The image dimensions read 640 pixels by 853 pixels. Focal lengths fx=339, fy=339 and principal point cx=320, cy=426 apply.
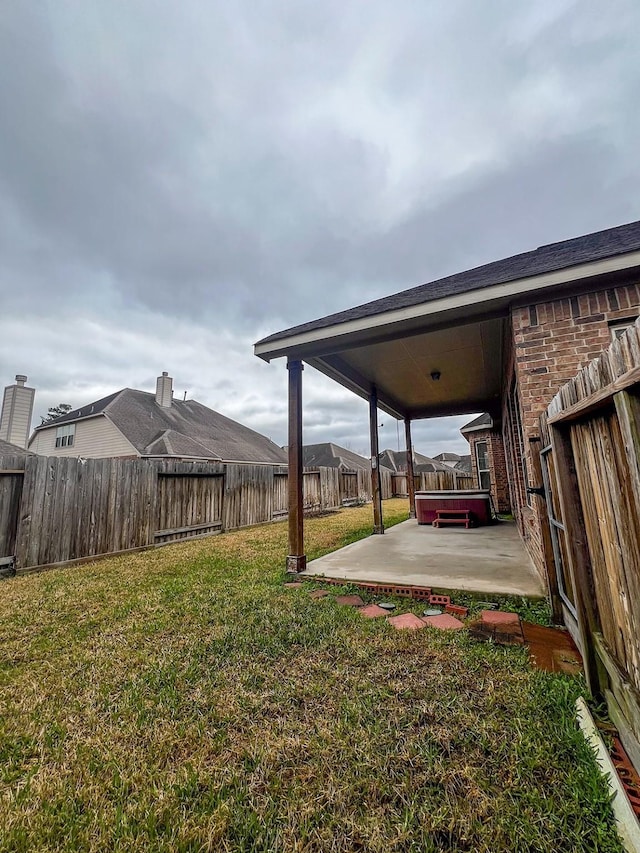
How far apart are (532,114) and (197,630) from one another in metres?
9.47

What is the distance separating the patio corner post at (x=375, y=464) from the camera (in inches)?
294

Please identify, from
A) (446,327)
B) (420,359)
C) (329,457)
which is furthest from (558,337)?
(329,457)

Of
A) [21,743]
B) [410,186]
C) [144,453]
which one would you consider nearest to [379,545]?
[21,743]

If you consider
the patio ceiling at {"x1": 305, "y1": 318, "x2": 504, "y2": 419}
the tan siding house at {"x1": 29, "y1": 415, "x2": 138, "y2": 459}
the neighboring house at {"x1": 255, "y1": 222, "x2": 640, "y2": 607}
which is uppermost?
the tan siding house at {"x1": 29, "y1": 415, "x2": 138, "y2": 459}

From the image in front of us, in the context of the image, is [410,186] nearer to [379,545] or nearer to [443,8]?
[443,8]

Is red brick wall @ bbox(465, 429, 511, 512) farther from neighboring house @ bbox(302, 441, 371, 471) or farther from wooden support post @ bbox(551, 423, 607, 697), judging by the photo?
neighboring house @ bbox(302, 441, 371, 471)

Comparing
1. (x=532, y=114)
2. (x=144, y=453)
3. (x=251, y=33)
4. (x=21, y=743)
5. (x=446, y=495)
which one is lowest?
(x=21, y=743)

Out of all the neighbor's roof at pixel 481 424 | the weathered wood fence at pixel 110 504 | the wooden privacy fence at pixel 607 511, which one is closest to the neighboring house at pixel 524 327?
the wooden privacy fence at pixel 607 511

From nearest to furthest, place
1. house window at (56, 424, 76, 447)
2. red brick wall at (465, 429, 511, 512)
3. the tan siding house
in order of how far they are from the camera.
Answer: red brick wall at (465, 429, 511, 512)
the tan siding house
house window at (56, 424, 76, 447)

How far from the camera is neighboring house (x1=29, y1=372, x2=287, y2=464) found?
54.0 feet

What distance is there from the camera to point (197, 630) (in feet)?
9.25

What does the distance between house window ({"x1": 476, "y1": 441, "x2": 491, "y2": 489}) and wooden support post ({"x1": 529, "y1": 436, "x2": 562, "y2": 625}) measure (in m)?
9.87

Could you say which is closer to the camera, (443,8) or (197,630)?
(197,630)

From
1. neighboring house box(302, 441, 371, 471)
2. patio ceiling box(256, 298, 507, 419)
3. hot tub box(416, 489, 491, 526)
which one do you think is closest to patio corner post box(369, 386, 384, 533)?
patio ceiling box(256, 298, 507, 419)
